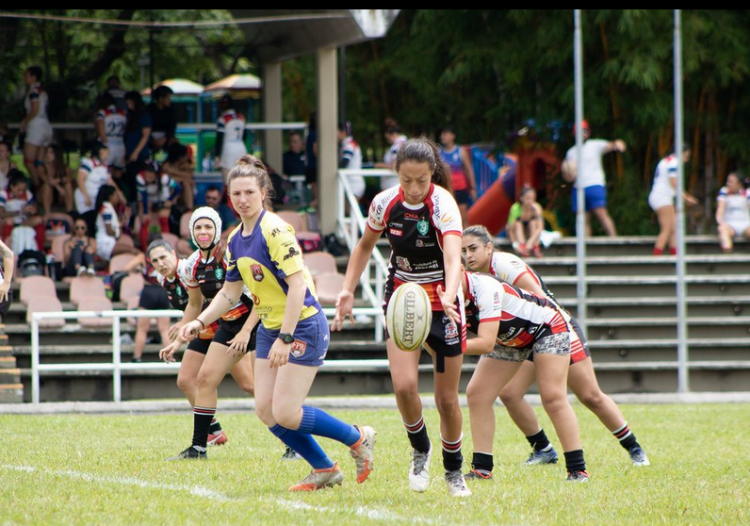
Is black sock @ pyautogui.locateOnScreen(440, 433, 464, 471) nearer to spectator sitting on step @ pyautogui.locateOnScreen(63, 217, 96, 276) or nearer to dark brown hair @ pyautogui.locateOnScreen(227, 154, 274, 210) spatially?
dark brown hair @ pyautogui.locateOnScreen(227, 154, 274, 210)

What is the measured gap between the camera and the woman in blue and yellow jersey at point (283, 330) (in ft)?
22.8

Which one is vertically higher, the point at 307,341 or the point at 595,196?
the point at 595,196

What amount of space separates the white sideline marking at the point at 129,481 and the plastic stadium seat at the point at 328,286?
347 inches

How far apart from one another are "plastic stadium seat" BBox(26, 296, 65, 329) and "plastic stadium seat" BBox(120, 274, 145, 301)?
2.99ft

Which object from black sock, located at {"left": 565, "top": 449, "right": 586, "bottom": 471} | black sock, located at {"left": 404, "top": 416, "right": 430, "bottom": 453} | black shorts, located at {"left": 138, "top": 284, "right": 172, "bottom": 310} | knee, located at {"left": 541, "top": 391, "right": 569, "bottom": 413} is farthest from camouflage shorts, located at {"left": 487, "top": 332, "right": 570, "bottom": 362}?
black shorts, located at {"left": 138, "top": 284, "right": 172, "bottom": 310}

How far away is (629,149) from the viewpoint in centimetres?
2184

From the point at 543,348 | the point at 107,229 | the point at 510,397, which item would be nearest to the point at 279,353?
the point at 543,348

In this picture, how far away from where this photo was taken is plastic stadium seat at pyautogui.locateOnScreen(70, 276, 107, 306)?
16656 millimetres

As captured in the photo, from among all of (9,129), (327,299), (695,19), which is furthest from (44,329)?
(695,19)

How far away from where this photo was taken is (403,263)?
6.98 m

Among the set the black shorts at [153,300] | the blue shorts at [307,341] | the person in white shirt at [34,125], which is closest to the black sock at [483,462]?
the blue shorts at [307,341]

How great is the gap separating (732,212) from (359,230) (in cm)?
627

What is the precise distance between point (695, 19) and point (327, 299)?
898cm

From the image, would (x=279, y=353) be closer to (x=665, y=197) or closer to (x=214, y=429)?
(x=214, y=429)
